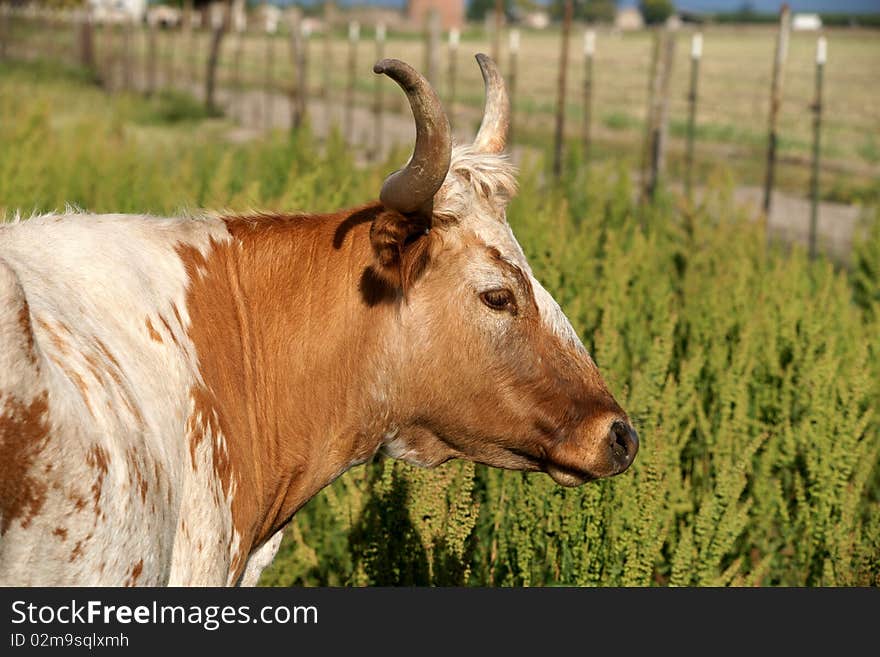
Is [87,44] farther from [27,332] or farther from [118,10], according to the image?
[27,332]

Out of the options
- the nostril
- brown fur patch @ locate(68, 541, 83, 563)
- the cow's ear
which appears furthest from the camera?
the nostril

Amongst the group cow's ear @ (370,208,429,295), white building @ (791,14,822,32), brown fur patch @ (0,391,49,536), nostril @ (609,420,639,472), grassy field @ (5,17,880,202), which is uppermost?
white building @ (791,14,822,32)

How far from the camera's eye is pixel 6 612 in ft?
7.14

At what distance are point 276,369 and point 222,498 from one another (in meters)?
0.40

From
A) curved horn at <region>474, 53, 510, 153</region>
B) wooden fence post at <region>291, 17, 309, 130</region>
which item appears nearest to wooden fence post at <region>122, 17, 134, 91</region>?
wooden fence post at <region>291, 17, 309, 130</region>

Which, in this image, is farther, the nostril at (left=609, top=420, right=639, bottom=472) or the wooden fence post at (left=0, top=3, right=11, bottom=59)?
the wooden fence post at (left=0, top=3, right=11, bottom=59)

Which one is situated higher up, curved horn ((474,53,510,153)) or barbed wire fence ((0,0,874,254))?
curved horn ((474,53,510,153))

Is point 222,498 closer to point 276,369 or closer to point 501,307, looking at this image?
point 276,369

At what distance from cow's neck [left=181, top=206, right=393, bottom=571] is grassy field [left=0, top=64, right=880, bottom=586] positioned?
1.86 ft

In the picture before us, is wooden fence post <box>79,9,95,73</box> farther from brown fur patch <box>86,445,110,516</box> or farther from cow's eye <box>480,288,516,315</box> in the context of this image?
brown fur patch <box>86,445,110,516</box>

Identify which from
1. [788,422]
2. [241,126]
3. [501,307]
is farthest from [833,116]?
[501,307]

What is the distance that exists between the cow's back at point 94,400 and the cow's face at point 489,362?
1.93ft

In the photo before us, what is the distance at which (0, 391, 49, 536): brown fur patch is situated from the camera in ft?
6.37

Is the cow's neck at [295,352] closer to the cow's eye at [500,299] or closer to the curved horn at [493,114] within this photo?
the cow's eye at [500,299]
